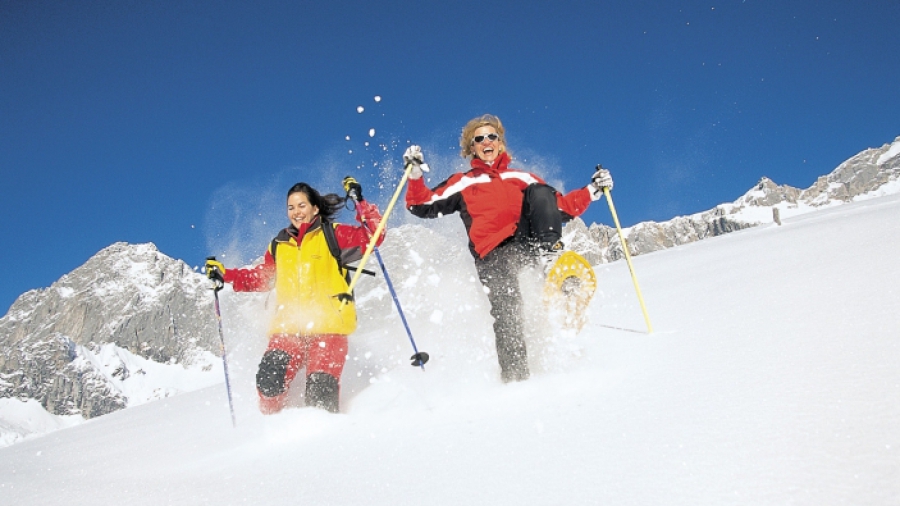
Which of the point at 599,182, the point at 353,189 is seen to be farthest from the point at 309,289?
the point at 599,182

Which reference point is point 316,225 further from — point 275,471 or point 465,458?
point 465,458

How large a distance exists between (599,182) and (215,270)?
3.60 m

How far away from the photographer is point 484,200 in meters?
4.02

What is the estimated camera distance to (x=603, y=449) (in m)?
1.76

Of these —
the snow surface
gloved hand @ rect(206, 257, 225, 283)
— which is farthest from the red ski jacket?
gloved hand @ rect(206, 257, 225, 283)

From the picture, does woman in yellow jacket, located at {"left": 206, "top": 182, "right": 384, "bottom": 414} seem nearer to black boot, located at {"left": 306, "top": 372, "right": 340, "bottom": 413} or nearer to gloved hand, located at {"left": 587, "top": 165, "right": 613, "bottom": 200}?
black boot, located at {"left": 306, "top": 372, "right": 340, "bottom": 413}

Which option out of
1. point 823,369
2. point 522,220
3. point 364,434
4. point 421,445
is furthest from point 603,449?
point 522,220

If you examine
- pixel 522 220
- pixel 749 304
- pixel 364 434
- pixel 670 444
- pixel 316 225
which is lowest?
pixel 670 444

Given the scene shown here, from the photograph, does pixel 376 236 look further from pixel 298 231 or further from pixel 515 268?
pixel 515 268

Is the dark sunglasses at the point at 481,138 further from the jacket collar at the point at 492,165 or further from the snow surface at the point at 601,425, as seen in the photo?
the snow surface at the point at 601,425

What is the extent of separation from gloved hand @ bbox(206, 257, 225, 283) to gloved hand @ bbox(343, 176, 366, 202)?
59.6 inches

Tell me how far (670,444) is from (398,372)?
3.07m

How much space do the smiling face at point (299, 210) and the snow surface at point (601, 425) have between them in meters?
0.97

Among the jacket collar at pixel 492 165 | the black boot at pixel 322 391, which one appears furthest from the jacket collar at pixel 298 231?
the jacket collar at pixel 492 165
